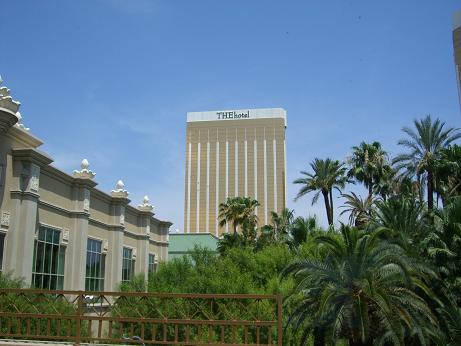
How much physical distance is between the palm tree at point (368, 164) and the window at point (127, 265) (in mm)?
17063

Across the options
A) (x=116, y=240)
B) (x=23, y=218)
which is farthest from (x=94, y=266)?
(x=23, y=218)

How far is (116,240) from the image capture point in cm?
3167

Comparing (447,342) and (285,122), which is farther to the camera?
(285,122)

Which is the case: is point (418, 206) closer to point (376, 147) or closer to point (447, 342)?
point (447, 342)

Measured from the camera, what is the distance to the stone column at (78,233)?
26000 mm

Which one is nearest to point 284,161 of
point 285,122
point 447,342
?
point 285,122

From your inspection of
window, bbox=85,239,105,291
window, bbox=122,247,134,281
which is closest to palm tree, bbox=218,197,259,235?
window, bbox=122,247,134,281

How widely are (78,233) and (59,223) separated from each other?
162 centimetres

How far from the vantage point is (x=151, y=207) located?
125ft

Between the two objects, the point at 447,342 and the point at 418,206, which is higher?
the point at 418,206

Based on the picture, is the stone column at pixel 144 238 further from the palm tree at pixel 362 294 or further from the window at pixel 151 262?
the palm tree at pixel 362 294

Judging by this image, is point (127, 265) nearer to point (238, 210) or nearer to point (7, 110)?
point (238, 210)

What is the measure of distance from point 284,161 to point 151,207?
94.2m

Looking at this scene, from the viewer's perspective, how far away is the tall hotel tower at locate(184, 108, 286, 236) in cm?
12850
